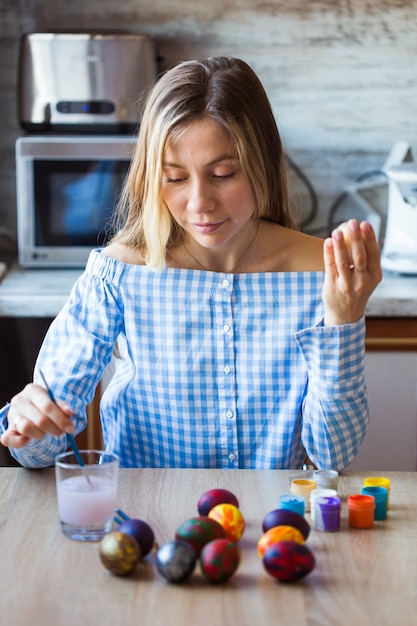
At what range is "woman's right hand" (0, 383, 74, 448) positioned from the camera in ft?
4.02

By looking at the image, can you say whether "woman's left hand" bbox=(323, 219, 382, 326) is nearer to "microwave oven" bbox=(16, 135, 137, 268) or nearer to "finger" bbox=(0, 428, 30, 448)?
"finger" bbox=(0, 428, 30, 448)

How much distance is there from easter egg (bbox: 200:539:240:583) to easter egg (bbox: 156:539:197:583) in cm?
1

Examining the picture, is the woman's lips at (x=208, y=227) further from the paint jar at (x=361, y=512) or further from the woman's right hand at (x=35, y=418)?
the paint jar at (x=361, y=512)

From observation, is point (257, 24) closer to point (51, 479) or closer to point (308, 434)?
point (308, 434)

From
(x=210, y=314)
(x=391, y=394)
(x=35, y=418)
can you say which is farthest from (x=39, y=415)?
(x=391, y=394)

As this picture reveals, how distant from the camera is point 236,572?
106 cm

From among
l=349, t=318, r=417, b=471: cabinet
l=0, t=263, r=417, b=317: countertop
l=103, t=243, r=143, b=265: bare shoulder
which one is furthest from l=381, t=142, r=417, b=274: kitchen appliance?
l=103, t=243, r=143, b=265: bare shoulder

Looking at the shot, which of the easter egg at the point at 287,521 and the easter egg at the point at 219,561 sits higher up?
the easter egg at the point at 219,561

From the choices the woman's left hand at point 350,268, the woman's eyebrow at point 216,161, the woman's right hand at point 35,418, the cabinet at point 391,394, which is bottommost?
the cabinet at point 391,394

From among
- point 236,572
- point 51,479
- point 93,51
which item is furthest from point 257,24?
point 236,572

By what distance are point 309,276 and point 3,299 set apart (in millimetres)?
1110

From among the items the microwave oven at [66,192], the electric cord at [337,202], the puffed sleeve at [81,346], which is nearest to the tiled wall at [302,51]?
the electric cord at [337,202]

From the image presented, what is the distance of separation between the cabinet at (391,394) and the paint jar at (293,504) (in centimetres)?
136

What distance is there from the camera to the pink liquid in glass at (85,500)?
1.14 m
